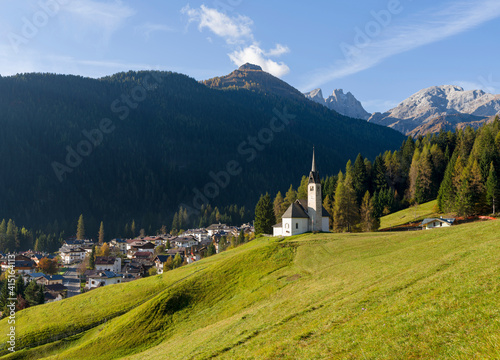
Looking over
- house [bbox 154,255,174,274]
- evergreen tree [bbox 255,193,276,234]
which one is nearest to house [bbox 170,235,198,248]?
house [bbox 154,255,174,274]

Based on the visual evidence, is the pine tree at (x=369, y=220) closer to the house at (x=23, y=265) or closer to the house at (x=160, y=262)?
the house at (x=160, y=262)

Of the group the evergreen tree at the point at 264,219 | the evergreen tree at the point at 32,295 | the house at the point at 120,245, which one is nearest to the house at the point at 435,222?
the evergreen tree at the point at 264,219

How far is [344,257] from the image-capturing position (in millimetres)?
42812

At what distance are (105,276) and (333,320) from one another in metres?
87.3

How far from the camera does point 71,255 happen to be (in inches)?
5689

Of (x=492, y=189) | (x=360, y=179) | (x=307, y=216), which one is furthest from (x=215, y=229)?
(x=492, y=189)

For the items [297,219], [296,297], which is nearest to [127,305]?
[296,297]

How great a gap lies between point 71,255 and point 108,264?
39998 millimetres

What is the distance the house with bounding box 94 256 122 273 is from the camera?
378 ft

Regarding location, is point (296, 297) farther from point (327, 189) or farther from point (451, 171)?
point (327, 189)

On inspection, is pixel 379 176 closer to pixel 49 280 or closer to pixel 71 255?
pixel 49 280

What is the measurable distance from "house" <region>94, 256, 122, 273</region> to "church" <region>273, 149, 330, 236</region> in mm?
71043

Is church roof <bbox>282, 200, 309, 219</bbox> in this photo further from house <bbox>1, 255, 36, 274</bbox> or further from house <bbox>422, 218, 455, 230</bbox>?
house <bbox>1, 255, 36, 274</bbox>

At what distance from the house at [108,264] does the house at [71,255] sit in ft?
107
